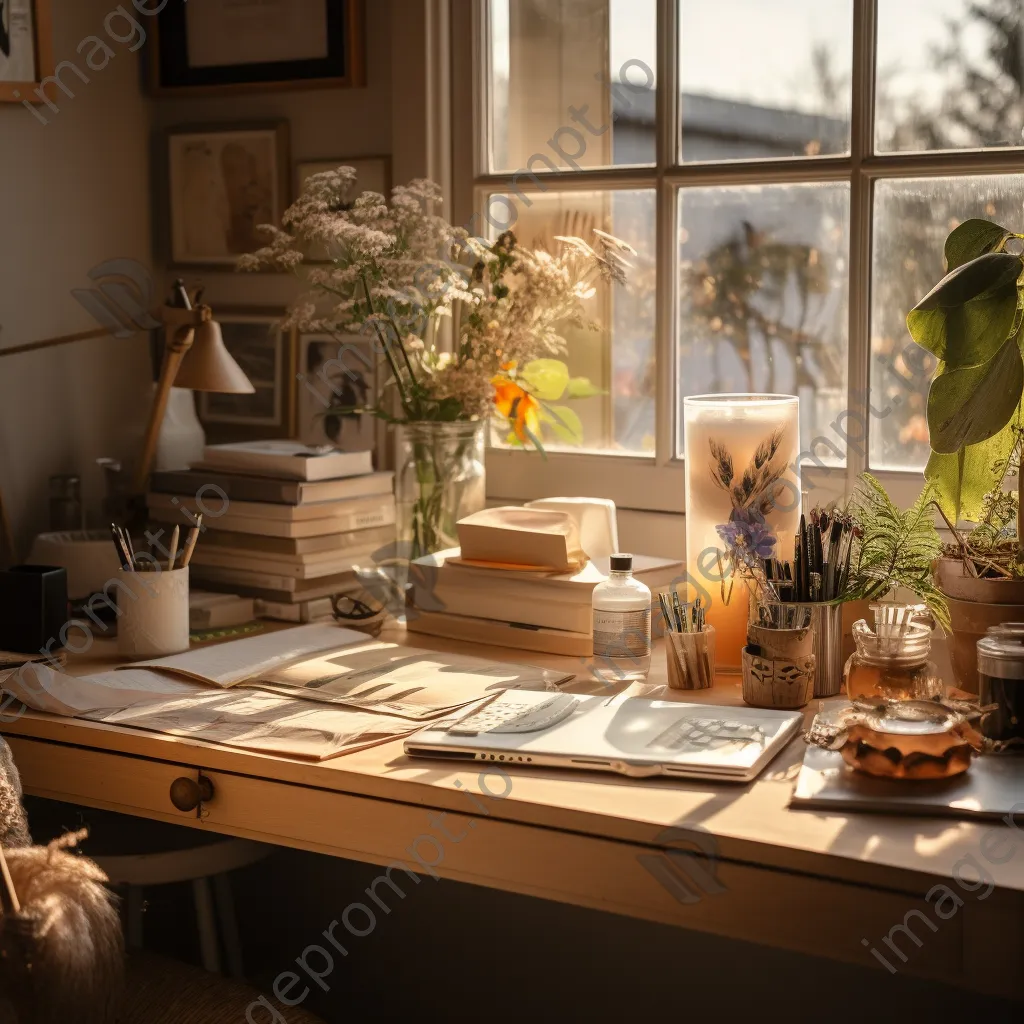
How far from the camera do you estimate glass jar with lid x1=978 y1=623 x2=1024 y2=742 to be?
1.21 meters

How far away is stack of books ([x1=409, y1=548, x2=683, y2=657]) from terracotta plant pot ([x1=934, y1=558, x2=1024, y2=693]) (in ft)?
1.21

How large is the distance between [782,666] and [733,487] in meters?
0.25

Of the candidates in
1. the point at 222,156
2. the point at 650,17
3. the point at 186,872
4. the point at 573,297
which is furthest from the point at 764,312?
the point at 186,872

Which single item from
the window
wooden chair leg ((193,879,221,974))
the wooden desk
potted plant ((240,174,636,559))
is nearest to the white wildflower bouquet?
potted plant ((240,174,636,559))

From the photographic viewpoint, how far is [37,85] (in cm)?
194

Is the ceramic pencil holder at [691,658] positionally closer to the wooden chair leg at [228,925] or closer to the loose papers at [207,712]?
the loose papers at [207,712]

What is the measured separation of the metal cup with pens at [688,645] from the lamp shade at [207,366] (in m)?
0.75

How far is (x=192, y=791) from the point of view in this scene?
4.25 feet

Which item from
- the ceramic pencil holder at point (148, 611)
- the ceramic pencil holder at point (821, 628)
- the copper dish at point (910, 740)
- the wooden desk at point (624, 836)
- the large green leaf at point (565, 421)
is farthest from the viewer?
the large green leaf at point (565, 421)

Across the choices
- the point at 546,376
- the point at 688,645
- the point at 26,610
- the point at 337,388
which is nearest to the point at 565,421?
the point at 546,376

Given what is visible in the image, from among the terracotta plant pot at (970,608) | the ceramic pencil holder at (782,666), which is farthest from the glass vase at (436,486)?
the terracotta plant pot at (970,608)

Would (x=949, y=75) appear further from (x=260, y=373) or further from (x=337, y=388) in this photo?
(x=260, y=373)

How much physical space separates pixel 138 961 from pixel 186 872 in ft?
0.83

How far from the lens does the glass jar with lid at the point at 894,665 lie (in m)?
1.29
